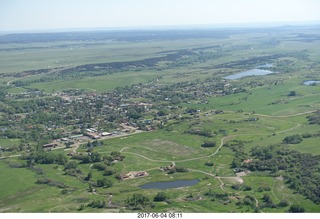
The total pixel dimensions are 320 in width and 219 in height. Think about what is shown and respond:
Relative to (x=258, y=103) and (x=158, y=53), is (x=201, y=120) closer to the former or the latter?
(x=258, y=103)

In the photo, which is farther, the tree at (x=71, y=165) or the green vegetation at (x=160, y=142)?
the tree at (x=71, y=165)

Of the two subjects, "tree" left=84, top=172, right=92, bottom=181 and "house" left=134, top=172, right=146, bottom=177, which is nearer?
"tree" left=84, top=172, right=92, bottom=181

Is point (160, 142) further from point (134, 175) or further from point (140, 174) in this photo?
point (134, 175)

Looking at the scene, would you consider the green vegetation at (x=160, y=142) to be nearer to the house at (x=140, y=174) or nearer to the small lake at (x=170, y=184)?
the house at (x=140, y=174)

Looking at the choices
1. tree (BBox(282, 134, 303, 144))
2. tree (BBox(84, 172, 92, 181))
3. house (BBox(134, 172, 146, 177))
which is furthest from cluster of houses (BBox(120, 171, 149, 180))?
tree (BBox(282, 134, 303, 144))

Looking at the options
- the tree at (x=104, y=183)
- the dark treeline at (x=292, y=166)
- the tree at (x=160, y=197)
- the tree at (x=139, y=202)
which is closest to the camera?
the tree at (x=139, y=202)

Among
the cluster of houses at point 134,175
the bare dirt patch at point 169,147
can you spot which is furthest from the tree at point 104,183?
the bare dirt patch at point 169,147

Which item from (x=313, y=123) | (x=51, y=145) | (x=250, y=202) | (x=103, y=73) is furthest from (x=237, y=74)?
(x=250, y=202)

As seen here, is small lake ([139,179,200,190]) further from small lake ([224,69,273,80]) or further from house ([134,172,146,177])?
small lake ([224,69,273,80])
